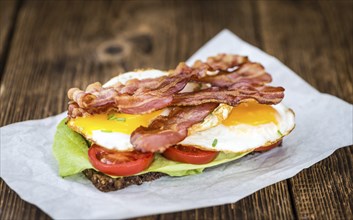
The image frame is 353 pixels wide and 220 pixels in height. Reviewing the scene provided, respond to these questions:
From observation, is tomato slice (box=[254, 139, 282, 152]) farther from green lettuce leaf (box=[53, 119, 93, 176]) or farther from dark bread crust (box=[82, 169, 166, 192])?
green lettuce leaf (box=[53, 119, 93, 176])

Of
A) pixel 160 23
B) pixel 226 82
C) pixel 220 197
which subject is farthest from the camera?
pixel 160 23

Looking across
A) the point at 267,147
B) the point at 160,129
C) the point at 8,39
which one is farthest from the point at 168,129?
the point at 8,39

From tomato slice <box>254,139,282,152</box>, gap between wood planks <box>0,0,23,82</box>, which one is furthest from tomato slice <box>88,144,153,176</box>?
gap between wood planks <box>0,0,23,82</box>

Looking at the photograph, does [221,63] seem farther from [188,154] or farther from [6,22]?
[6,22]

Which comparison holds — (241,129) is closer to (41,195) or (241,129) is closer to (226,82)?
(226,82)

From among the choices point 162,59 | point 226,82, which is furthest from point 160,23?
point 226,82

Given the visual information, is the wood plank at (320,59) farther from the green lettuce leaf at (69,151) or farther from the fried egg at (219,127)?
the green lettuce leaf at (69,151)
